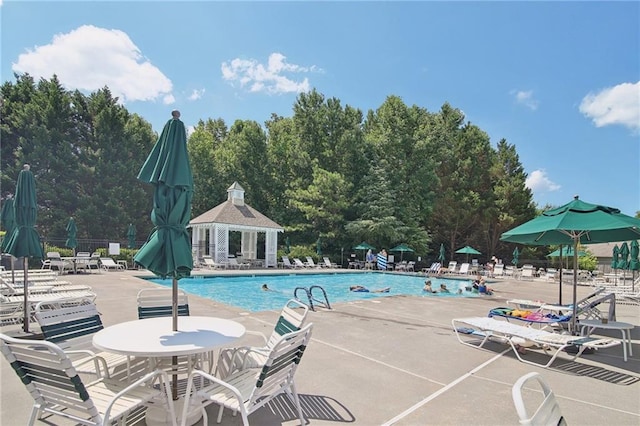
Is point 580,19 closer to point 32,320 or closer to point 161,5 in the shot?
point 161,5

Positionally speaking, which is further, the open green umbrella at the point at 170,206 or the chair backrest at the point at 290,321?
the chair backrest at the point at 290,321

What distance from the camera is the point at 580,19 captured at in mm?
11406

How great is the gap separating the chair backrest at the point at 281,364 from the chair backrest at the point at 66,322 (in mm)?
2211

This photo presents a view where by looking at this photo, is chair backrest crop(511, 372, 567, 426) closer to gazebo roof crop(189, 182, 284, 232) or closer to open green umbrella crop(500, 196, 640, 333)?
open green umbrella crop(500, 196, 640, 333)

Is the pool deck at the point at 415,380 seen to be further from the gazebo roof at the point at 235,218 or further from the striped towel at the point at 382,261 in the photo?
the striped towel at the point at 382,261

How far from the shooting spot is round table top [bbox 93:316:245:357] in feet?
8.86

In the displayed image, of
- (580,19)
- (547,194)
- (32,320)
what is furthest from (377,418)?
(547,194)

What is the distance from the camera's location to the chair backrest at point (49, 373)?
223 centimetres

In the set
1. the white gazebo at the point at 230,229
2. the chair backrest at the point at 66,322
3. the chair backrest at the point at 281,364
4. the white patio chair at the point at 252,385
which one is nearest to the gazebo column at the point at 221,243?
the white gazebo at the point at 230,229

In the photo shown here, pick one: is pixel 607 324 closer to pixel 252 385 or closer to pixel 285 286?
pixel 252 385

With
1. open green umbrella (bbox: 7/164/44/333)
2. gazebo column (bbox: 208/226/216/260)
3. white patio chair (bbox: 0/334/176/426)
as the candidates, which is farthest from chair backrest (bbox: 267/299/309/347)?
gazebo column (bbox: 208/226/216/260)

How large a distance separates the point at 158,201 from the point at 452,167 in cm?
3295

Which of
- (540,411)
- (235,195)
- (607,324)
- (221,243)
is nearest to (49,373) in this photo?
(540,411)

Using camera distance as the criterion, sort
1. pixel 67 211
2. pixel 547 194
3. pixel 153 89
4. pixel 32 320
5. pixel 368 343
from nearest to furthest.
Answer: pixel 368 343
pixel 32 320
pixel 153 89
pixel 67 211
pixel 547 194
